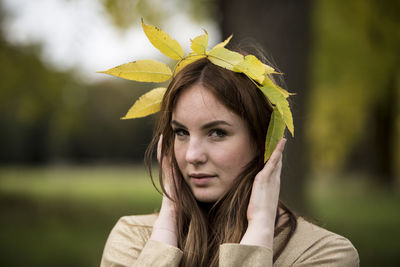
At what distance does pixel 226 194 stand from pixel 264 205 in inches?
9.8

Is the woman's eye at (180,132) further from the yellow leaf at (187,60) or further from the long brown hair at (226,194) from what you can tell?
the yellow leaf at (187,60)

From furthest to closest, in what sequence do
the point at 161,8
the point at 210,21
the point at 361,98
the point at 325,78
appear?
the point at 361,98 → the point at 325,78 → the point at 210,21 → the point at 161,8

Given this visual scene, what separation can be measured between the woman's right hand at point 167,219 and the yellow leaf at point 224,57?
1.90 feet

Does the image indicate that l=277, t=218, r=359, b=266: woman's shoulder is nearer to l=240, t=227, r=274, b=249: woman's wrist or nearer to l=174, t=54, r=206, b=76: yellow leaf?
l=240, t=227, r=274, b=249: woman's wrist

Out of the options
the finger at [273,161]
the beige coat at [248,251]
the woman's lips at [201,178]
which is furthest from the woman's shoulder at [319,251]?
the woman's lips at [201,178]

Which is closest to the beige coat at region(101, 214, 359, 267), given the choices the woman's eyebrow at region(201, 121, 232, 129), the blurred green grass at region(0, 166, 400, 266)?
the woman's eyebrow at region(201, 121, 232, 129)

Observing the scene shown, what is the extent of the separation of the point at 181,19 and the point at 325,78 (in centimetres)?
368

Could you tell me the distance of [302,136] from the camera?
6.21 m

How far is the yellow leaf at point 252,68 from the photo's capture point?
229 cm

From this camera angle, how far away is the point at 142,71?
2.47 metres

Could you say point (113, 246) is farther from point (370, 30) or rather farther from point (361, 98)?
point (361, 98)

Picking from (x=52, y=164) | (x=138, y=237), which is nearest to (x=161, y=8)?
(x=138, y=237)

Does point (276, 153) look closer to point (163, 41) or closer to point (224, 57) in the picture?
point (224, 57)

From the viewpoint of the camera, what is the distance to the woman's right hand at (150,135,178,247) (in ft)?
7.68
